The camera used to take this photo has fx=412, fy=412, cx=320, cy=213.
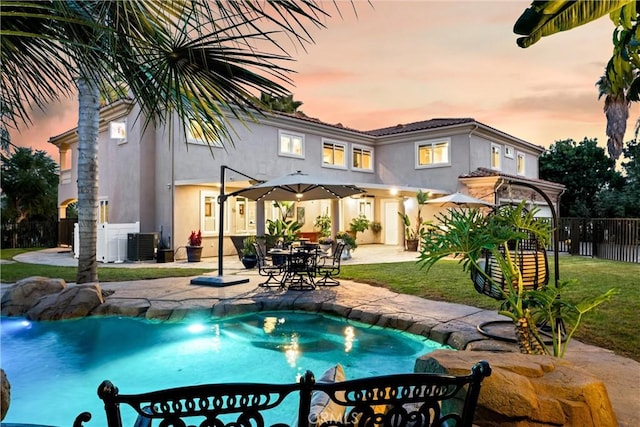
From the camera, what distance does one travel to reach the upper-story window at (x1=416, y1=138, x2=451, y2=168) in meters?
21.2

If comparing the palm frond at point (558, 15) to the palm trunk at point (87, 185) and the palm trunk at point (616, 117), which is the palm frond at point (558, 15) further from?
the palm trunk at point (616, 117)

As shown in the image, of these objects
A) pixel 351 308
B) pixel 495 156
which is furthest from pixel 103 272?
pixel 495 156

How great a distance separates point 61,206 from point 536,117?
26254 millimetres

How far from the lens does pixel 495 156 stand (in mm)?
22500

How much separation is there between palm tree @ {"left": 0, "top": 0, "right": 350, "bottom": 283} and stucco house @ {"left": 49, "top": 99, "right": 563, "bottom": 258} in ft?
33.2

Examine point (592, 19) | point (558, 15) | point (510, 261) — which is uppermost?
point (558, 15)

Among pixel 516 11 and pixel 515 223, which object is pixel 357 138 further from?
pixel 515 223

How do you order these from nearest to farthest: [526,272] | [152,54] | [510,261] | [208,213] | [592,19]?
1. [592,19]
2. [152,54]
3. [510,261]
4. [526,272]
5. [208,213]

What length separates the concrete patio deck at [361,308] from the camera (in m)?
4.39

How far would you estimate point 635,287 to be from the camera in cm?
944

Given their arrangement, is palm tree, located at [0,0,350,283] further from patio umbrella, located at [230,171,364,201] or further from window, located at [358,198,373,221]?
window, located at [358,198,373,221]

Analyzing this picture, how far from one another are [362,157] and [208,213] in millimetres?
9999

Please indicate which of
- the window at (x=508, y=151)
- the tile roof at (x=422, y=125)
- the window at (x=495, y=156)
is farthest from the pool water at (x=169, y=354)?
the window at (x=508, y=151)

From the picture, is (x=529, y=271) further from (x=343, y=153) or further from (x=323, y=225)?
(x=343, y=153)
